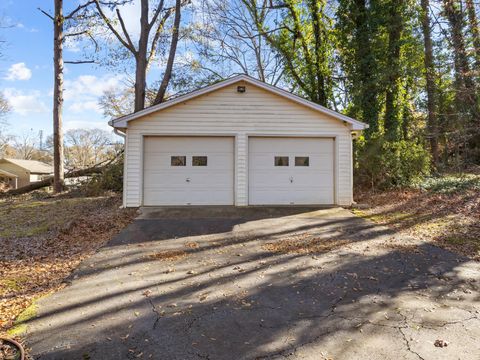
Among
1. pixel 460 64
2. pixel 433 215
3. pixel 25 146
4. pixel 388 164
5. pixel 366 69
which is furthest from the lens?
pixel 25 146

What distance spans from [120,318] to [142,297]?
1.73 ft

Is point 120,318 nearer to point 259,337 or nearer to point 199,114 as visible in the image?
point 259,337

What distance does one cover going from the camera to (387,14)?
13117 mm

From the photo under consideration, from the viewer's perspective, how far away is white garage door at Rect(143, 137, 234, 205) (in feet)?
32.2

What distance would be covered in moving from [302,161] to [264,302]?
6.87m

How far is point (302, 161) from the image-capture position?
33.3ft

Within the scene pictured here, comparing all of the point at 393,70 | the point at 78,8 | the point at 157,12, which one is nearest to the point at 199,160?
the point at 393,70

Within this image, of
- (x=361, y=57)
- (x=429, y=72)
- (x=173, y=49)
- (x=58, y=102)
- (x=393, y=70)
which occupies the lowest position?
(x=58, y=102)

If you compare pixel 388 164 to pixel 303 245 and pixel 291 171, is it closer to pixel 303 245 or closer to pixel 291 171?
pixel 291 171

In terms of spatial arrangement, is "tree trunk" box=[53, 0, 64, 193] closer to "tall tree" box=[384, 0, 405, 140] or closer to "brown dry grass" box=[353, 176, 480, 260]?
"brown dry grass" box=[353, 176, 480, 260]

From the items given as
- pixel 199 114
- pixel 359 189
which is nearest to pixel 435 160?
pixel 359 189

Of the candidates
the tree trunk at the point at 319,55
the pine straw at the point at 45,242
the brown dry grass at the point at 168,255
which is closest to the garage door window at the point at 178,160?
the pine straw at the point at 45,242

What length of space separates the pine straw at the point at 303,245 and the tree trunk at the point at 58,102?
12.3 metres

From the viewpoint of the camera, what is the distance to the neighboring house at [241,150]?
9773mm
